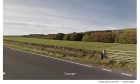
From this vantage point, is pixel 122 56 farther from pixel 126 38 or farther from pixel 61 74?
pixel 126 38

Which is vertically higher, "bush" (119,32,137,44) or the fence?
"bush" (119,32,137,44)

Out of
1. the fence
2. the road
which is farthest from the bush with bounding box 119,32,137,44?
the road

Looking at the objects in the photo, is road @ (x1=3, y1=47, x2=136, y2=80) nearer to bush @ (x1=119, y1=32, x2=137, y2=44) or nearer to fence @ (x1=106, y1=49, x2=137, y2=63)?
fence @ (x1=106, y1=49, x2=137, y2=63)

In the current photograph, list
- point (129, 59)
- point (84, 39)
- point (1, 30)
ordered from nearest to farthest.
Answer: point (1, 30) < point (129, 59) < point (84, 39)

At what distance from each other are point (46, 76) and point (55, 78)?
0.50 meters

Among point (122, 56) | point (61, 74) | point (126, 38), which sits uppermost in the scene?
point (126, 38)

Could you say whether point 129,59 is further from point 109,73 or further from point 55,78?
point 55,78

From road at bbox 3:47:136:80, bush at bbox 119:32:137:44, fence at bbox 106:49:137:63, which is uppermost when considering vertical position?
bush at bbox 119:32:137:44

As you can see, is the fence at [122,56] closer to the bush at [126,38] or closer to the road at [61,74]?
the road at [61,74]

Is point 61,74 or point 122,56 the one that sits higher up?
point 122,56

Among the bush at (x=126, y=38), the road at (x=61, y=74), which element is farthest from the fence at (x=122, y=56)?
the bush at (x=126, y=38)

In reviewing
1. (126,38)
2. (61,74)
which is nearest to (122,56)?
(61,74)

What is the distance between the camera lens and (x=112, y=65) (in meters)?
15.4

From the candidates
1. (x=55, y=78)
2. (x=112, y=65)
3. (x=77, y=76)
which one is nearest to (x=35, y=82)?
(x=55, y=78)
